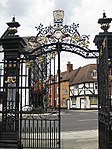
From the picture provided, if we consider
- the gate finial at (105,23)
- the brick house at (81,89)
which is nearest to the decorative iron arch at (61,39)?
the gate finial at (105,23)

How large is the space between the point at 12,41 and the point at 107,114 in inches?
162

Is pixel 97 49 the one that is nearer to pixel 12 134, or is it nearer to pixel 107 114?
pixel 107 114

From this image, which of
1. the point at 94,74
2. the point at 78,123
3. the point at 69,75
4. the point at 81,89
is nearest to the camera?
Result: the point at 78,123

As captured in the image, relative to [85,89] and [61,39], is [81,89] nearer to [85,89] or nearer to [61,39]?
[85,89]

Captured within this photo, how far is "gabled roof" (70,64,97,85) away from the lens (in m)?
41.8

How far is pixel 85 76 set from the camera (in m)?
42.5

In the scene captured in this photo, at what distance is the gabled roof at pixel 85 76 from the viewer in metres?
41.8

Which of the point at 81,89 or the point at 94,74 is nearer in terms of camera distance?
the point at 94,74

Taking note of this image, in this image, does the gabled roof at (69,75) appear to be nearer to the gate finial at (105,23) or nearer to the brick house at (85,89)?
the brick house at (85,89)

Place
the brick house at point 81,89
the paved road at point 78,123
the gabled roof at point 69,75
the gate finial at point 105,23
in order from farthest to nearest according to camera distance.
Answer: the gabled roof at point 69,75 → the brick house at point 81,89 → the paved road at point 78,123 → the gate finial at point 105,23

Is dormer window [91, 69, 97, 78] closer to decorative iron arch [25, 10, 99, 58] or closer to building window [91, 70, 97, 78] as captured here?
building window [91, 70, 97, 78]

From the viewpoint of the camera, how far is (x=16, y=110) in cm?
785

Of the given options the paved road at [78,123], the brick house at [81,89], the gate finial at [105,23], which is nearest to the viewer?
the gate finial at [105,23]

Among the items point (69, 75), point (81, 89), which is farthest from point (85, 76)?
point (69, 75)
